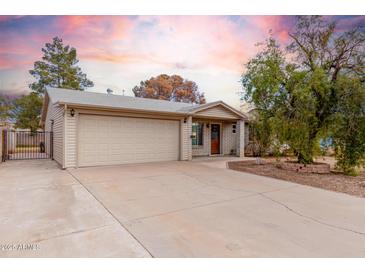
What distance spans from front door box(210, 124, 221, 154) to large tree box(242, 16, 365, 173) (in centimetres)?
494

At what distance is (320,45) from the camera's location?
750 centimetres

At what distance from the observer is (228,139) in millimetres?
13461

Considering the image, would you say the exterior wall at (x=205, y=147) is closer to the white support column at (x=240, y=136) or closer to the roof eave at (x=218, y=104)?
the roof eave at (x=218, y=104)

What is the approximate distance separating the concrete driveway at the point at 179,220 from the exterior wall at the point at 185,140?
4888mm

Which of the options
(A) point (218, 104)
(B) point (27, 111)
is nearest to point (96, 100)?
(A) point (218, 104)

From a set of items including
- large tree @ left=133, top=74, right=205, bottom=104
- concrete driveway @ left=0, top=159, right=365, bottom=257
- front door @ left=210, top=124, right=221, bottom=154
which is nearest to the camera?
concrete driveway @ left=0, top=159, right=365, bottom=257

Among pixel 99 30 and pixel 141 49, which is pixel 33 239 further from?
pixel 141 49

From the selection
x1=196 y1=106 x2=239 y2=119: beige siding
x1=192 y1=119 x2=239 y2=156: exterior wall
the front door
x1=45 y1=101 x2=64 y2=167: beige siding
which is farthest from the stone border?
x1=45 y1=101 x2=64 y2=167: beige siding

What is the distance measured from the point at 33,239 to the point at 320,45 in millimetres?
9775

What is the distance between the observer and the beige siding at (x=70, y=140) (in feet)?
24.7

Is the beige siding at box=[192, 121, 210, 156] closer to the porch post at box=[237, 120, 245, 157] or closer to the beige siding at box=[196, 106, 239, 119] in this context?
the beige siding at box=[196, 106, 239, 119]

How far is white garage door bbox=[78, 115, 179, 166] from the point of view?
8086mm

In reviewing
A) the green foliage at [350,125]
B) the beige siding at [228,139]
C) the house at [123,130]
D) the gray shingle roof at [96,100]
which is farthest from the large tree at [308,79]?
the beige siding at [228,139]
